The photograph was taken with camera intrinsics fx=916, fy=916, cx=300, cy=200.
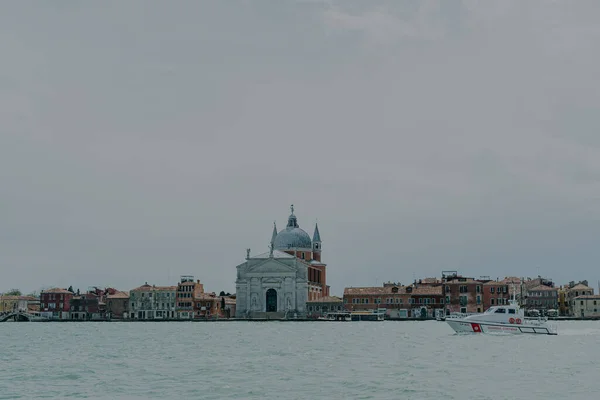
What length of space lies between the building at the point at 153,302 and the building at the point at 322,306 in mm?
19850

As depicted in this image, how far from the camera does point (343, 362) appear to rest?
38.7 m

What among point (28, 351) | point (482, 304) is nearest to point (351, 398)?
point (28, 351)

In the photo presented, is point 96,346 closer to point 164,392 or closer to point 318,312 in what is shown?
point 164,392

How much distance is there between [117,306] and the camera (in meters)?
137

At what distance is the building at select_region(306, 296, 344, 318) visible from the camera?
128m

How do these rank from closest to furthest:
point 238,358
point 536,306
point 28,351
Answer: point 238,358
point 28,351
point 536,306

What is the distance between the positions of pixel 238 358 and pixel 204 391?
13360 mm

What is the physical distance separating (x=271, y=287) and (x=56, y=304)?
34.2 meters

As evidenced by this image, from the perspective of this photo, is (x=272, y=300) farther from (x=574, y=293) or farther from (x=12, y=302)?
(x=12, y=302)

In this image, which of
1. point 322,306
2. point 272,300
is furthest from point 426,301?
point 272,300

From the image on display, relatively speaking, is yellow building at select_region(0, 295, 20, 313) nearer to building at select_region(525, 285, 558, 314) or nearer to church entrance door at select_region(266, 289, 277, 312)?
church entrance door at select_region(266, 289, 277, 312)

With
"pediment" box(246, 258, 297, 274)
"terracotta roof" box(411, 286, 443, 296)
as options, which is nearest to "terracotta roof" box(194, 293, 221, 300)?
"pediment" box(246, 258, 297, 274)

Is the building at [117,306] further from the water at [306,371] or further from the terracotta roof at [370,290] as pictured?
the water at [306,371]

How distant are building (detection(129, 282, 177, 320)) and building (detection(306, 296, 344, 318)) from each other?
1985cm
